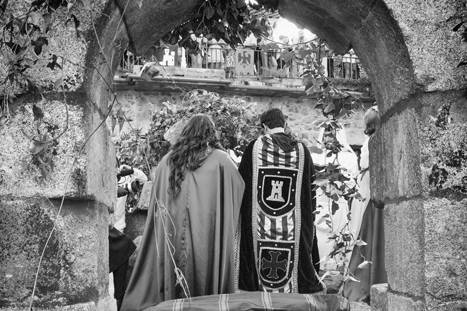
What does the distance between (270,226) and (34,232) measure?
1938 millimetres

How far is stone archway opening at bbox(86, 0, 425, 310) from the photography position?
3047 mm

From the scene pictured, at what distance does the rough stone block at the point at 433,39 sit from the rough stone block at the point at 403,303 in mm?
998

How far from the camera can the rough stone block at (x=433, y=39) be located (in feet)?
9.95

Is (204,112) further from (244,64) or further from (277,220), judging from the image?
(244,64)

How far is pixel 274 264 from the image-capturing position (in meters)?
4.37

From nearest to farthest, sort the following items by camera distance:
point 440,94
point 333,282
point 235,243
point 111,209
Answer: point 440,94 → point 111,209 → point 235,243 → point 333,282

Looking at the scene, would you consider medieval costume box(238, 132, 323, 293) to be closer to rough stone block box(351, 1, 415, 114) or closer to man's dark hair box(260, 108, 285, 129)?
man's dark hair box(260, 108, 285, 129)

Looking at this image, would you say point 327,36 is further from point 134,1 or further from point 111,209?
point 111,209

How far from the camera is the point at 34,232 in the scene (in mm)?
2838

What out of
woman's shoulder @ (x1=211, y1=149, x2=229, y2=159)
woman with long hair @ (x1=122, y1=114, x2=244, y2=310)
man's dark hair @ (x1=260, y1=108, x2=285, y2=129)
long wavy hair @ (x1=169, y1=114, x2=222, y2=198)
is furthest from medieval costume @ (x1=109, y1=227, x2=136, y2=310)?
man's dark hair @ (x1=260, y1=108, x2=285, y2=129)

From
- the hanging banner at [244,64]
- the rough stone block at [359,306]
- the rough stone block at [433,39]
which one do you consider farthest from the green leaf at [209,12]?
the hanging banner at [244,64]

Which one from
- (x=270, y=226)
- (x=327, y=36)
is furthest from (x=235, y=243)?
(x=327, y=36)

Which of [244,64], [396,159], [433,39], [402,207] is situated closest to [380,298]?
[402,207]

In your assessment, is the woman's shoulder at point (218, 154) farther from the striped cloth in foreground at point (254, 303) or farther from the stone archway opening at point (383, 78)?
the striped cloth in foreground at point (254, 303)
